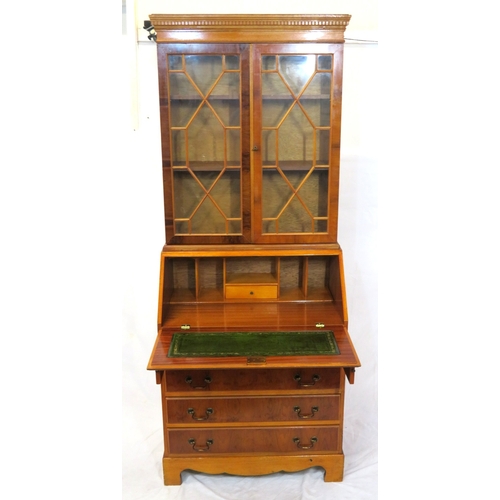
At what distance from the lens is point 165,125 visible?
7.40ft

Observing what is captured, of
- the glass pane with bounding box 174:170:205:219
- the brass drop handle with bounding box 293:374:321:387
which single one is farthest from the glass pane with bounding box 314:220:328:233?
the brass drop handle with bounding box 293:374:321:387

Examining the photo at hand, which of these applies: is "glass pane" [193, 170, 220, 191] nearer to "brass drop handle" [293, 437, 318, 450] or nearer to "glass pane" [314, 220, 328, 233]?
"glass pane" [314, 220, 328, 233]

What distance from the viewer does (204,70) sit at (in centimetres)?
223

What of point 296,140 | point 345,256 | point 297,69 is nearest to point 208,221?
point 296,140

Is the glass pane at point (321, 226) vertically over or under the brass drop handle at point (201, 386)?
over

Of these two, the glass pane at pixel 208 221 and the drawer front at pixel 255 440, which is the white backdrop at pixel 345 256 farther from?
the glass pane at pixel 208 221

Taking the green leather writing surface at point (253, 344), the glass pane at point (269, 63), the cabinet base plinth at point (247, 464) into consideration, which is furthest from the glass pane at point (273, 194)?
the cabinet base plinth at point (247, 464)

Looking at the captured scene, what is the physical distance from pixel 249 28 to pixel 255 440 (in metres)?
1.68

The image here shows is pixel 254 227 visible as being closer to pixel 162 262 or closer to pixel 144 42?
pixel 162 262

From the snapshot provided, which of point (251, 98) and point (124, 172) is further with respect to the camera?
point (124, 172)

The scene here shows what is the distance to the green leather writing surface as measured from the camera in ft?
6.81

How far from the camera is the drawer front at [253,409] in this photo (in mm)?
2160

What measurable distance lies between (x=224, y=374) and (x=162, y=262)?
1.77 ft

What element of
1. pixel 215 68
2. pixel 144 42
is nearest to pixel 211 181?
pixel 215 68
